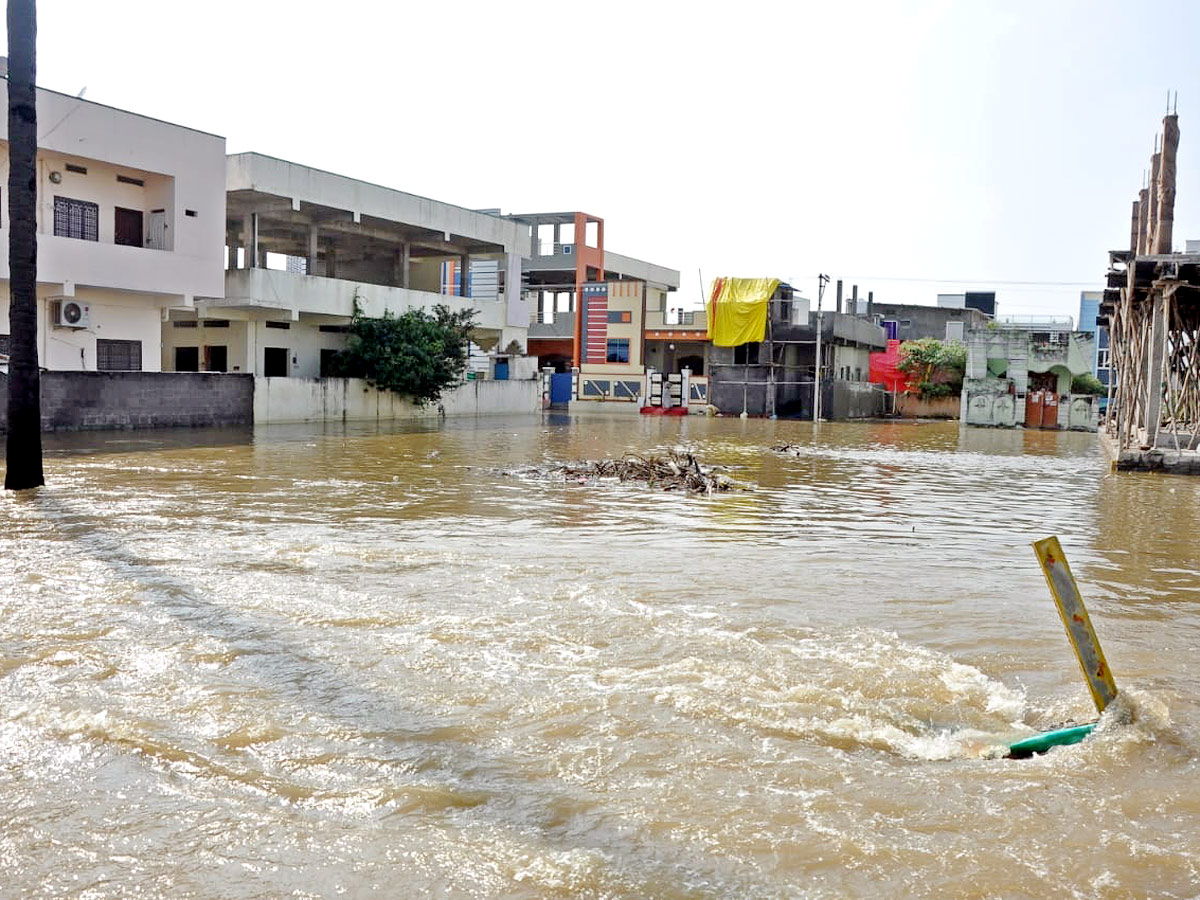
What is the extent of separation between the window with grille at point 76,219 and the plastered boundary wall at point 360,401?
18.2 ft

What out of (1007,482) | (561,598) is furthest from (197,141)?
(561,598)

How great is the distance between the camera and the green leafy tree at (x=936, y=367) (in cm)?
5003

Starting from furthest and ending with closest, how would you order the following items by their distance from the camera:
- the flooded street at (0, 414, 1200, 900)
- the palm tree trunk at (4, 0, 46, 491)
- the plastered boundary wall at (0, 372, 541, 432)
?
A: the plastered boundary wall at (0, 372, 541, 432) < the palm tree trunk at (4, 0, 46, 491) < the flooded street at (0, 414, 1200, 900)

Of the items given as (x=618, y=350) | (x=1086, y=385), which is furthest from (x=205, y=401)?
(x=1086, y=385)

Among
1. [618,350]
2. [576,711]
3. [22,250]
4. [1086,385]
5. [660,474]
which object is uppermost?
[618,350]

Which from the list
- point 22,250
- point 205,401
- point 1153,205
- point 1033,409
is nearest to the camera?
point 22,250

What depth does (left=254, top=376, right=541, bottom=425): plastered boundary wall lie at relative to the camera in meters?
30.2

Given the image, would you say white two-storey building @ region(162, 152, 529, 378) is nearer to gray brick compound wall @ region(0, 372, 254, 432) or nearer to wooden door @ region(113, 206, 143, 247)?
wooden door @ region(113, 206, 143, 247)

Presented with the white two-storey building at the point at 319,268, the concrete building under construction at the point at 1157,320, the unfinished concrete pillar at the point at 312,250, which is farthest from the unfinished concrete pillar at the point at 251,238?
the concrete building under construction at the point at 1157,320

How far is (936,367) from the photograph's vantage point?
5056cm

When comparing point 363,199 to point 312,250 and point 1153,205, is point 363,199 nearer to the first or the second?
point 312,250

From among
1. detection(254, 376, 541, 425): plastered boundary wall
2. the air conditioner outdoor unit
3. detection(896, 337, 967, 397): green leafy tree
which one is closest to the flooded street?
the air conditioner outdoor unit

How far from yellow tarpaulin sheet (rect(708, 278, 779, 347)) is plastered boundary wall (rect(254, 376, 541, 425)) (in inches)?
381

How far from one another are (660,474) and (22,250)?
8.96 m
